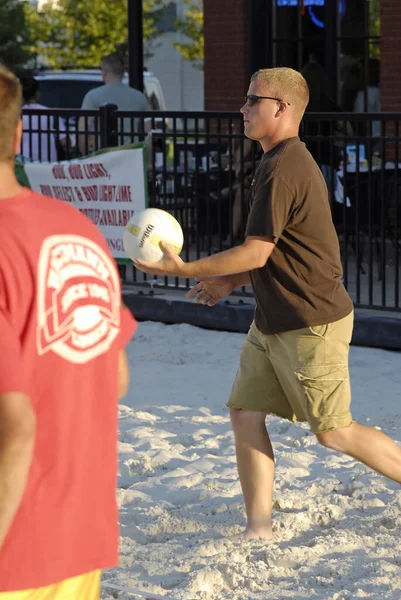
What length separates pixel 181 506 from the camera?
5.34 metres

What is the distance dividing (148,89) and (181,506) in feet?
62.4

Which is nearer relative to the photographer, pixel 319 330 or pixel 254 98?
pixel 319 330

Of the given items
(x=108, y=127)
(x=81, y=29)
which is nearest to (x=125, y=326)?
(x=108, y=127)

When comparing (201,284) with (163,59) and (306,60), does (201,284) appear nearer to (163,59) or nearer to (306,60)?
(306,60)

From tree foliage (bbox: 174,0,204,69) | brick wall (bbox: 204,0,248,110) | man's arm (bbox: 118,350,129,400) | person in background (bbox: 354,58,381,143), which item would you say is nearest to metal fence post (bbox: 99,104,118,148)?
person in background (bbox: 354,58,381,143)

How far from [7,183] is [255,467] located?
2.61 meters

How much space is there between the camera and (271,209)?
4328 mm

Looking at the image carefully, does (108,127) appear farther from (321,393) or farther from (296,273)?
(321,393)

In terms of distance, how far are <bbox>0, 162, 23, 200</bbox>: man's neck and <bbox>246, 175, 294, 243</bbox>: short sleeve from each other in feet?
6.85

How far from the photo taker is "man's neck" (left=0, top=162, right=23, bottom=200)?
7.56 ft

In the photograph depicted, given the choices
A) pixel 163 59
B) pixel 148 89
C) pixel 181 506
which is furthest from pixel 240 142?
pixel 163 59

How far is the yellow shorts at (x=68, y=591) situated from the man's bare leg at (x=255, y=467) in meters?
2.23

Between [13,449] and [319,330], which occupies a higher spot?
[13,449]

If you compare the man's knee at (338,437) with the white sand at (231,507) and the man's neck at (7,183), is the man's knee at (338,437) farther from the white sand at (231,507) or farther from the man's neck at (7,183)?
the man's neck at (7,183)
